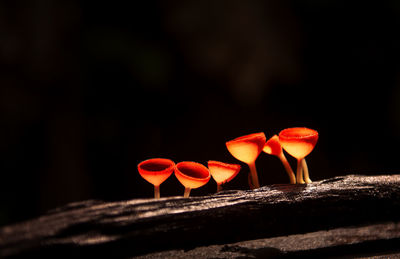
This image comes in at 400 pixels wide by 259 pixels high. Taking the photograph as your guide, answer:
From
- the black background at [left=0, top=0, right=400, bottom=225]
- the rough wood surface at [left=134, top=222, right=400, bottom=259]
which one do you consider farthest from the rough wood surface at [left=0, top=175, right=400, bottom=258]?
the black background at [left=0, top=0, right=400, bottom=225]

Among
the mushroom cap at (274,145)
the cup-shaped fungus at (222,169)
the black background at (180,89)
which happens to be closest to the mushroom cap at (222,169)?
the cup-shaped fungus at (222,169)

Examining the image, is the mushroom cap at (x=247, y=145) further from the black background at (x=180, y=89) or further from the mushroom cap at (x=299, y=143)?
the black background at (x=180, y=89)

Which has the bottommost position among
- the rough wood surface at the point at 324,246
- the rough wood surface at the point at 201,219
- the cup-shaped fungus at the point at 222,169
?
the rough wood surface at the point at 324,246

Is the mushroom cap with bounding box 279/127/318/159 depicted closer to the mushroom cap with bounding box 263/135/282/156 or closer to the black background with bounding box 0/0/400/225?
the mushroom cap with bounding box 263/135/282/156

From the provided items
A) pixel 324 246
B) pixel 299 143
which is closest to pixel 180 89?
pixel 299 143

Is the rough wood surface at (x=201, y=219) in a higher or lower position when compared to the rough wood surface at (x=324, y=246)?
higher

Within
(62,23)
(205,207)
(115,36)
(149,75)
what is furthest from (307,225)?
(62,23)

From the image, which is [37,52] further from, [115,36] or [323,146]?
[323,146]
